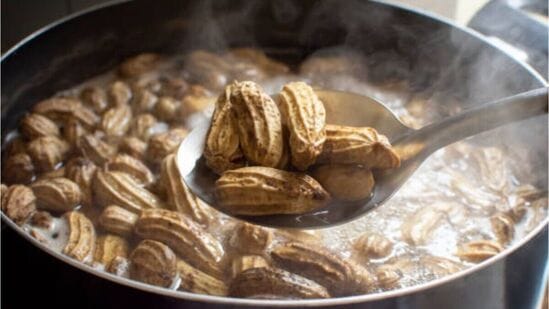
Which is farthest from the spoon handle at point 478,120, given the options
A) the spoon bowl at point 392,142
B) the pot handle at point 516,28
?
the pot handle at point 516,28

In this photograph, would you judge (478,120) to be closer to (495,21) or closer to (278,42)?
(495,21)

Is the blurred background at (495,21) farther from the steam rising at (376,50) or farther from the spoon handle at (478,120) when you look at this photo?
the spoon handle at (478,120)

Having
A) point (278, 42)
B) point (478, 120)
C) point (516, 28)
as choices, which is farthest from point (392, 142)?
point (278, 42)

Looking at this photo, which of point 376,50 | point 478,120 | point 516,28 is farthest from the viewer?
point 376,50

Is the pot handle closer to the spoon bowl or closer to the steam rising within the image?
the steam rising

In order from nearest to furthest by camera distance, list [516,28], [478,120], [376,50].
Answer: [478,120] < [516,28] < [376,50]

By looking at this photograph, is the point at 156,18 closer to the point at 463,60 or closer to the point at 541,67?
the point at 463,60
